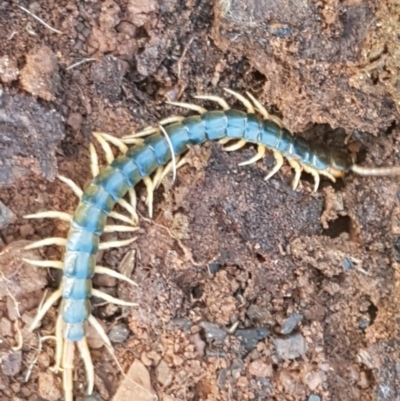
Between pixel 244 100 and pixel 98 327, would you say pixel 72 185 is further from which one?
pixel 244 100

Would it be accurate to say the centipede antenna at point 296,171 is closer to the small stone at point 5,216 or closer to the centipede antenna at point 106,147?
the centipede antenna at point 106,147

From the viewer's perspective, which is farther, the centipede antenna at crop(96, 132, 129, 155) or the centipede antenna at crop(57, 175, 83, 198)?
the centipede antenna at crop(96, 132, 129, 155)

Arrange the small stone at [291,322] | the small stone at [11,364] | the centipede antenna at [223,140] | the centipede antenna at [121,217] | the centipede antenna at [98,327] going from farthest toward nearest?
the centipede antenna at [223,140], the small stone at [291,322], the centipede antenna at [121,217], the centipede antenna at [98,327], the small stone at [11,364]

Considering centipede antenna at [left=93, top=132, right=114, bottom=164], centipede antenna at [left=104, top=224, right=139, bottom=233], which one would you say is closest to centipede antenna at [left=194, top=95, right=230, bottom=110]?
centipede antenna at [left=93, top=132, right=114, bottom=164]

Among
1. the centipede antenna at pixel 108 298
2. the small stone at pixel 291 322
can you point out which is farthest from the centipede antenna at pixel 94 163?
the small stone at pixel 291 322

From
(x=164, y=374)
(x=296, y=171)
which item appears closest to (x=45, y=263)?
(x=164, y=374)

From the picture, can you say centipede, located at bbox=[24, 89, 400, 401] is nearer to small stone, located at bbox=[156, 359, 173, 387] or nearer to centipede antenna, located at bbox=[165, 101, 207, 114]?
centipede antenna, located at bbox=[165, 101, 207, 114]
